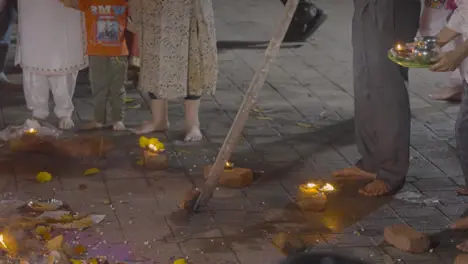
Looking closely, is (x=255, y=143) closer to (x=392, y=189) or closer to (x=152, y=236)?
(x=392, y=189)

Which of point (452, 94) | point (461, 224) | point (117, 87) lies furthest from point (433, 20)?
point (461, 224)

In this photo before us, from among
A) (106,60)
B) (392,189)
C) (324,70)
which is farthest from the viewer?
(324,70)

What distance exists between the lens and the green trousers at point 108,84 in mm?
7121

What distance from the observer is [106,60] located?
23.3 feet

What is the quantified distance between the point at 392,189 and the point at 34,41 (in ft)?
9.64

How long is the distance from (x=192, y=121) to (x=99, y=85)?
79 cm

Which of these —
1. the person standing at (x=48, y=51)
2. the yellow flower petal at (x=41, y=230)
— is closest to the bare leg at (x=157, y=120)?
the person standing at (x=48, y=51)

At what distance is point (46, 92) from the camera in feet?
23.7

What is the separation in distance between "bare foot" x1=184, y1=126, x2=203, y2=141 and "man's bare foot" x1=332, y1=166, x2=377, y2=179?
126 centimetres

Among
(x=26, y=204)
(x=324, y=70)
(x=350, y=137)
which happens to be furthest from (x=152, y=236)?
(x=324, y=70)

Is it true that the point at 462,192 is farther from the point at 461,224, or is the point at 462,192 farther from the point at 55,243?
the point at 55,243

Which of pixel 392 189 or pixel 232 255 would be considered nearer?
pixel 232 255

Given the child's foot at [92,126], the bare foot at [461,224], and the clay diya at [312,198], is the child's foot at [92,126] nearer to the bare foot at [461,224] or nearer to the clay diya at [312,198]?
the clay diya at [312,198]

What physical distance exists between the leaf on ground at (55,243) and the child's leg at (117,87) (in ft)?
7.54
